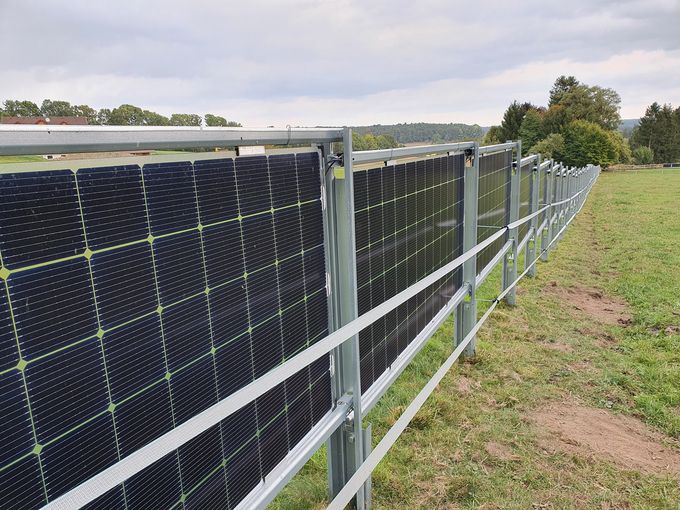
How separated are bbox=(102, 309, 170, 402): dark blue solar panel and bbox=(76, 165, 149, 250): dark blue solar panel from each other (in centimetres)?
34

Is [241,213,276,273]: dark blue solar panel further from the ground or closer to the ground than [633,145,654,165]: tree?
Result: further from the ground

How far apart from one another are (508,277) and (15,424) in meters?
8.04

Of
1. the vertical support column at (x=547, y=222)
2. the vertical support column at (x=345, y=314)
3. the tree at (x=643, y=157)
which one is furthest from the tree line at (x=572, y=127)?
the vertical support column at (x=345, y=314)

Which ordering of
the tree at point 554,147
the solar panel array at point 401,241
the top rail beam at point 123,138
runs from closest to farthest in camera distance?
the top rail beam at point 123,138, the solar panel array at point 401,241, the tree at point 554,147

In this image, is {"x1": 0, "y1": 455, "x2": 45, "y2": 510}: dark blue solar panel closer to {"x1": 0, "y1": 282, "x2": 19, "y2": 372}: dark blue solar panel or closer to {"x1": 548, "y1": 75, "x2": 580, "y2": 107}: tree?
{"x1": 0, "y1": 282, "x2": 19, "y2": 372}: dark blue solar panel

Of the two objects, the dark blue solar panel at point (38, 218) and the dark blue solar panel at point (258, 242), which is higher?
the dark blue solar panel at point (38, 218)

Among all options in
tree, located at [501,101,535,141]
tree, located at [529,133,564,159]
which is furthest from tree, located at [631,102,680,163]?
tree, located at [529,133,564,159]

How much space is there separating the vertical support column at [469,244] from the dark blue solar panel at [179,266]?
14.2 feet

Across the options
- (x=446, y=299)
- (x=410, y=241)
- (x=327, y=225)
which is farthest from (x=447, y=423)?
(x=327, y=225)

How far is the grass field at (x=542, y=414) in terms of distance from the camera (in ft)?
12.3

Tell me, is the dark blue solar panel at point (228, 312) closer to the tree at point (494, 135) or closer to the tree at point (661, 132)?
the tree at point (494, 135)

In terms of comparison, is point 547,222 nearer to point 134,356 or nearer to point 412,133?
point 134,356

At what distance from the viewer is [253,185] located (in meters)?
2.30

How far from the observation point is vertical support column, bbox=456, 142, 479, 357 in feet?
18.5
